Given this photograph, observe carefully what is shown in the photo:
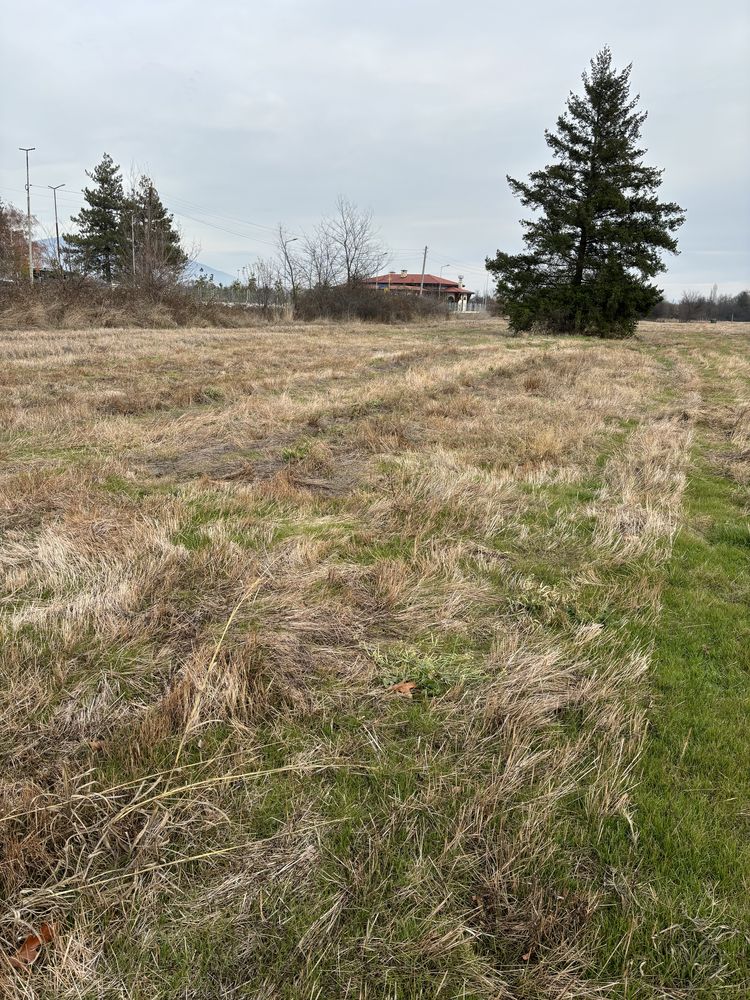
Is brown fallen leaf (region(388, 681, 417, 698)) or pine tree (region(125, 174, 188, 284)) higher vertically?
pine tree (region(125, 174, 188, 284))

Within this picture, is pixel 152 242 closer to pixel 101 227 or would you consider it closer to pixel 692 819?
pixel 101 227

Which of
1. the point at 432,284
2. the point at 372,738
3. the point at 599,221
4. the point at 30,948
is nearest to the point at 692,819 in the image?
the point at 372,738

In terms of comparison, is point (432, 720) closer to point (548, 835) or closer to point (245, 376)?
point (548, 835)

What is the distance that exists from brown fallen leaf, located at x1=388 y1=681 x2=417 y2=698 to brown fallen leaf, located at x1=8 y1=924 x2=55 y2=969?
1.51 meters

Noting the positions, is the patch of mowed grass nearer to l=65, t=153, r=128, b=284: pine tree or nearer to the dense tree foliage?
the dense tree foliage

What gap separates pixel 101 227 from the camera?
4769cm

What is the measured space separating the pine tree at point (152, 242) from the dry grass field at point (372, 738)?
30.8 meters

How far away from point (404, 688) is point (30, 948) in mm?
1604

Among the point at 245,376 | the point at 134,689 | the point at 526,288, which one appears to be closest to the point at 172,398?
the point at 245,376

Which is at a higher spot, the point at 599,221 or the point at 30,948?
the point at 599,221

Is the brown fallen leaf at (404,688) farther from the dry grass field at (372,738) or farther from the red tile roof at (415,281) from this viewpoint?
the red tile roof at (415,281)

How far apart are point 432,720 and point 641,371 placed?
48.6 feet

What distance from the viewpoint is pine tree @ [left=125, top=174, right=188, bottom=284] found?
3234 cm

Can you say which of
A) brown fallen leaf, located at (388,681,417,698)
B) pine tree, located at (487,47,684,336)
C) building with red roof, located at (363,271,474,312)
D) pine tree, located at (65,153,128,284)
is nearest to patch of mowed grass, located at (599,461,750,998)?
brown fallen leaf, located at (388,681,417,698)
